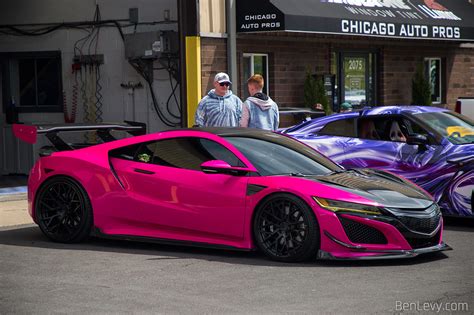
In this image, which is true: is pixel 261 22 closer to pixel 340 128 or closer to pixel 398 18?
pixel 398 18

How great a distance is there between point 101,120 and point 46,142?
41.4 inches

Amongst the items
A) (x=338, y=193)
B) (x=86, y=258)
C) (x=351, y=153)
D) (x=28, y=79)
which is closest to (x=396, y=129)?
(x=351, y=153)

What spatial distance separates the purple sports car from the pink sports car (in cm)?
156

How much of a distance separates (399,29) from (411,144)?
762 centimetres

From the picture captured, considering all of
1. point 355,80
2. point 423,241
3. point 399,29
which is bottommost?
point 423,241

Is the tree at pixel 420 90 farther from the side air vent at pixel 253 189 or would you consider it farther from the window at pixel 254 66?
the side air vent at pixel 253 189

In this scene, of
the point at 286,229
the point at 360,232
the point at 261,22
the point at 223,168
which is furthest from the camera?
the point at 261,22

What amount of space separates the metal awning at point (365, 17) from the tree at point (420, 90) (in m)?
1.16

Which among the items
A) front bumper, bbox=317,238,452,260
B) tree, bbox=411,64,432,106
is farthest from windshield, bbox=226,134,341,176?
tree, bbox=411,64,432,106

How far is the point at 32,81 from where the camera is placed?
17.3m

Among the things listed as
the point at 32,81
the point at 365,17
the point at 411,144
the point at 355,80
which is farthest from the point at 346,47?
the point at 411,144

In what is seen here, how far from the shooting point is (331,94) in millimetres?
18578

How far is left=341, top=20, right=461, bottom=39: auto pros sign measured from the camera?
56.3ft

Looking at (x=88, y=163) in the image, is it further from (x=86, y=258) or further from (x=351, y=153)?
(x=351, y=153)
